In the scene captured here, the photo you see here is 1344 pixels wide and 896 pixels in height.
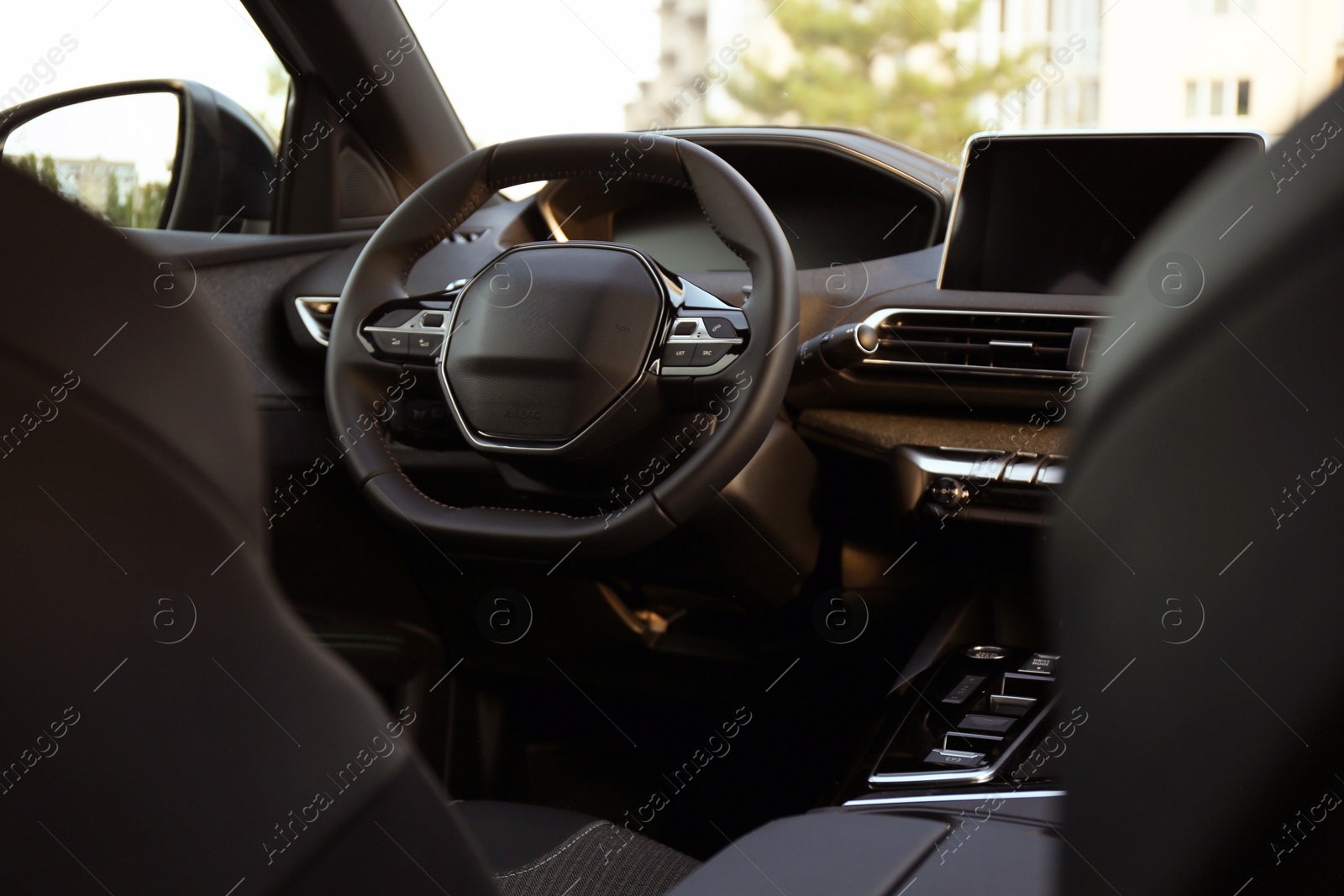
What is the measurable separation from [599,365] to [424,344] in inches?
10.1

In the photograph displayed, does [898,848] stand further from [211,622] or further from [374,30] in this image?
[374,30]

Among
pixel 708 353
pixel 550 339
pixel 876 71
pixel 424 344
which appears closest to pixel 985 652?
pixel 708 353

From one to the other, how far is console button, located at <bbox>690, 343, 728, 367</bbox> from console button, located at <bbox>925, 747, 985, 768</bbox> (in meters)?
0.48

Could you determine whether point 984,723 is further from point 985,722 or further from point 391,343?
point 391,343

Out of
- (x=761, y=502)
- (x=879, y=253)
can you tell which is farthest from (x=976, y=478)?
(x=879, y=253)

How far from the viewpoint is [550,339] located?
1.27m

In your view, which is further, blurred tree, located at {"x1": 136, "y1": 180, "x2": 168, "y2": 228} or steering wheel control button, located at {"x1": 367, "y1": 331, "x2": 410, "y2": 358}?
blurred tree, located at {"x1": 136, "y1": 180, "x2": 168, "y2": 228}

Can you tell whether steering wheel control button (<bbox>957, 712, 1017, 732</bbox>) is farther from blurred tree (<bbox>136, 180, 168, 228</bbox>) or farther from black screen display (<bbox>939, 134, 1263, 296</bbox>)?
blurred tree (<bbox>136, 180, 168, 228</bbox>)

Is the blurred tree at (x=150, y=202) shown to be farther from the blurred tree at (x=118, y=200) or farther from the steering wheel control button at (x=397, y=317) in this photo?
the steering wheel control button at (x=397, y=317)

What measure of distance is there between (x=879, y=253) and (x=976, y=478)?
1.76 ft

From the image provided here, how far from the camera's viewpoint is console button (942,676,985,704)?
4.28 ft

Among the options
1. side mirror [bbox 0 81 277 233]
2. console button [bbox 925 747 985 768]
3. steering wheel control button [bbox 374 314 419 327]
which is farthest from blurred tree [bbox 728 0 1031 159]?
console button [bbox 925 747 985 768]

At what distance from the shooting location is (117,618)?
1.41 feet

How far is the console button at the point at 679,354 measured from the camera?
1256 mm
